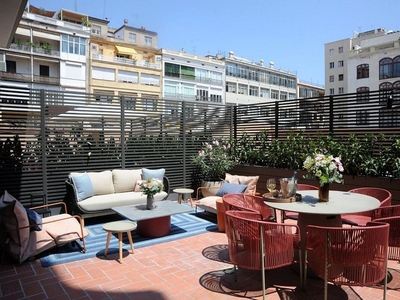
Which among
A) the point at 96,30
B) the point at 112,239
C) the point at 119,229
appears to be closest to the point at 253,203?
the point at 119,229

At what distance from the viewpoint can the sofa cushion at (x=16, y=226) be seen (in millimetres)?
3875

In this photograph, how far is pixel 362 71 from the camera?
116 ft

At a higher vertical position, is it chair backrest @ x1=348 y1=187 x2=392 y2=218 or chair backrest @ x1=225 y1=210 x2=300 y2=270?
chair backrest @ x1=348 y1=187 x2=392 y2=218

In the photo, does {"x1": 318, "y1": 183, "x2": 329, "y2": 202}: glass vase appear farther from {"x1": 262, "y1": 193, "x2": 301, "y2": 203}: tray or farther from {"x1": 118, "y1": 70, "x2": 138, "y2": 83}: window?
{"x1": 118, "y1": 70, "x2": 138, "y2": 83}: window

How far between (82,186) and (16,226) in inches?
77.7

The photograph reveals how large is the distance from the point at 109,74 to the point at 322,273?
1153 inches

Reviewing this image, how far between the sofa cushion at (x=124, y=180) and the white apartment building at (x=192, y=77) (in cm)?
2629

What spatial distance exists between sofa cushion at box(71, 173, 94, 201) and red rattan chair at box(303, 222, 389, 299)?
15.2 feet

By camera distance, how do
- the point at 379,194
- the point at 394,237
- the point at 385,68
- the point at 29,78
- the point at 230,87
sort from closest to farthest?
the point at 394,237 < the point at 379,194 < the point at 29,78 < the point at 385,68 < the point at 230,87

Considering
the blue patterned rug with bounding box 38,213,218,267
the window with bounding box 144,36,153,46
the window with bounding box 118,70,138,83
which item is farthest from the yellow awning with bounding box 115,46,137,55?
the blue patterned rug with bounding box 38,213,218,267

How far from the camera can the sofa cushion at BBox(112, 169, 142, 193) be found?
6547 mm

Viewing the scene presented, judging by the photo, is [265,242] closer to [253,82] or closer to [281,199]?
[281,199]

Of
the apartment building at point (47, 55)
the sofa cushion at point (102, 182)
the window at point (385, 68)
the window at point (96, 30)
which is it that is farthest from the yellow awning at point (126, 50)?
the window at point (385, 68)

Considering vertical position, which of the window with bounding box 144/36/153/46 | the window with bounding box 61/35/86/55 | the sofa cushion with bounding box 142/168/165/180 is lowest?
the sofa cushion with bounding box 142/168/165/180
